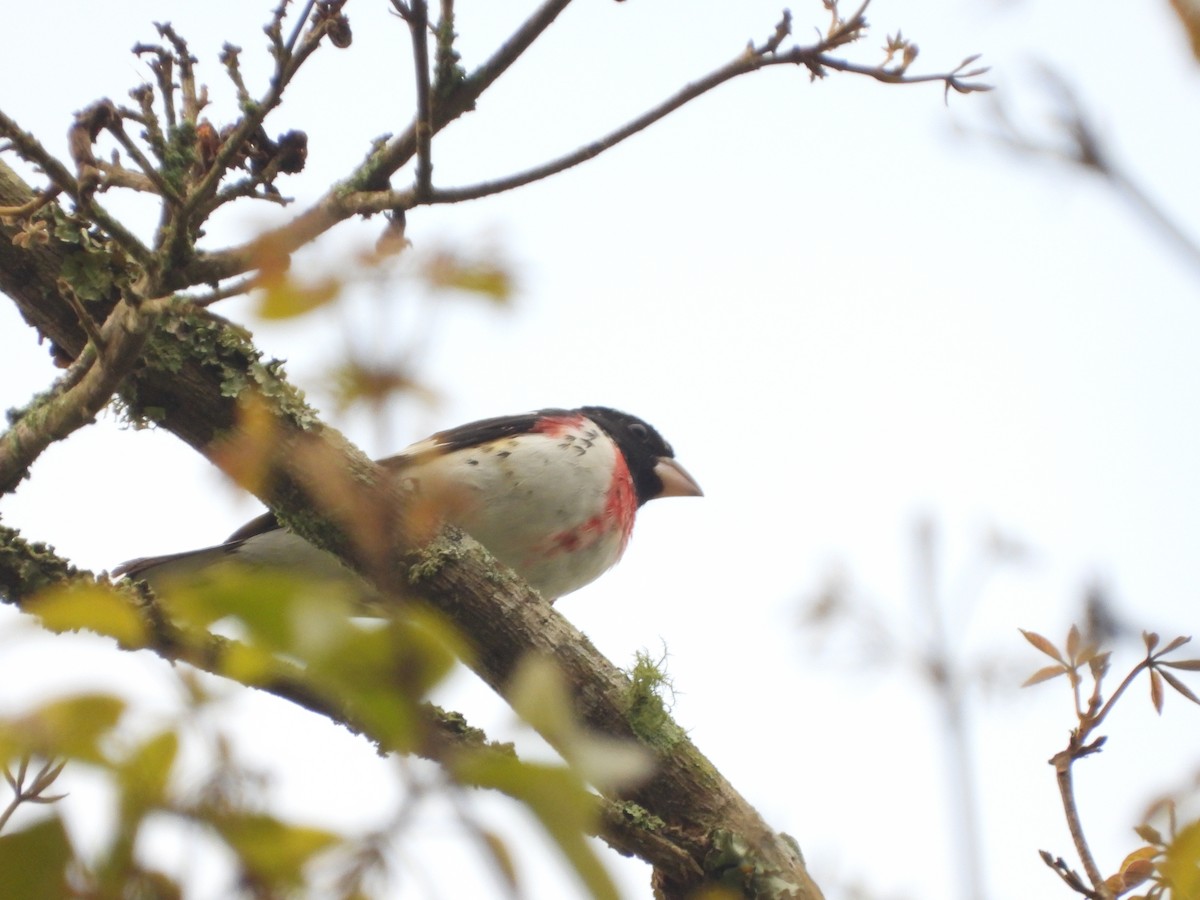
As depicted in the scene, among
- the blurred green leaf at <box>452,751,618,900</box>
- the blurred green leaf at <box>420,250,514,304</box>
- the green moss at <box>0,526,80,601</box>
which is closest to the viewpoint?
the blurred green leaf at <box>452,751,618,900</box>

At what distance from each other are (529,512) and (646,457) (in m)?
1.25

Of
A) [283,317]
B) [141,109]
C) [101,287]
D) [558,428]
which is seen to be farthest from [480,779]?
[558,428]

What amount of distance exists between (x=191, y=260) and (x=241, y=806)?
4.46 feet

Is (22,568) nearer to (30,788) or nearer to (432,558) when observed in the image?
(432,558)

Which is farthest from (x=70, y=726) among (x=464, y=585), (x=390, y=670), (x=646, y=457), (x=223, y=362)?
(x=646, y=457)

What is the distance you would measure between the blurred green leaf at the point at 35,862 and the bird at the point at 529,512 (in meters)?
3.30

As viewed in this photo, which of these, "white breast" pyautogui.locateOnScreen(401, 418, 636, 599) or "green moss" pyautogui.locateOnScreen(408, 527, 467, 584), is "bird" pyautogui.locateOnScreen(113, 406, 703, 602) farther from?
"green moss" pyautogui.locateOnScreen(408, 527, 467, 584)

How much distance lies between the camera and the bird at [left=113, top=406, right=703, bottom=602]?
4195 mm

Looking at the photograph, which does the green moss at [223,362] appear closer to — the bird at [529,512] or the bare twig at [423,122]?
the bare twig at [423,122]

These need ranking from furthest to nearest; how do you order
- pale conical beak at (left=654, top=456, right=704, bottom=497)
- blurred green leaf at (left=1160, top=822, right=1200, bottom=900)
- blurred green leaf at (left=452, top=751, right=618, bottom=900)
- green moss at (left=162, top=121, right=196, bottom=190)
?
pale conical beak at (left=654, top=456, right=704, bottom=497), green moss at (left=162, top=121, right=196, bottom=190), blurred green leaf at (left=1160, top=822, right=1200, bottom=900), blurred green leaf at (left=452, top=751, right=618, bottom=900)

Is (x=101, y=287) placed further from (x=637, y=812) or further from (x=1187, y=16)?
(x=1187, y=16)

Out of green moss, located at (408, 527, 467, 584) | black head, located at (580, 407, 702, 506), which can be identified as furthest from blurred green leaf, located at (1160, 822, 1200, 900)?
black head, located at (580, 407, 702, 506)

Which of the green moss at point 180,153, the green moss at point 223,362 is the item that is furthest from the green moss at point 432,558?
the green moss at point 180,153

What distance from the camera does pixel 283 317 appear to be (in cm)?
88
